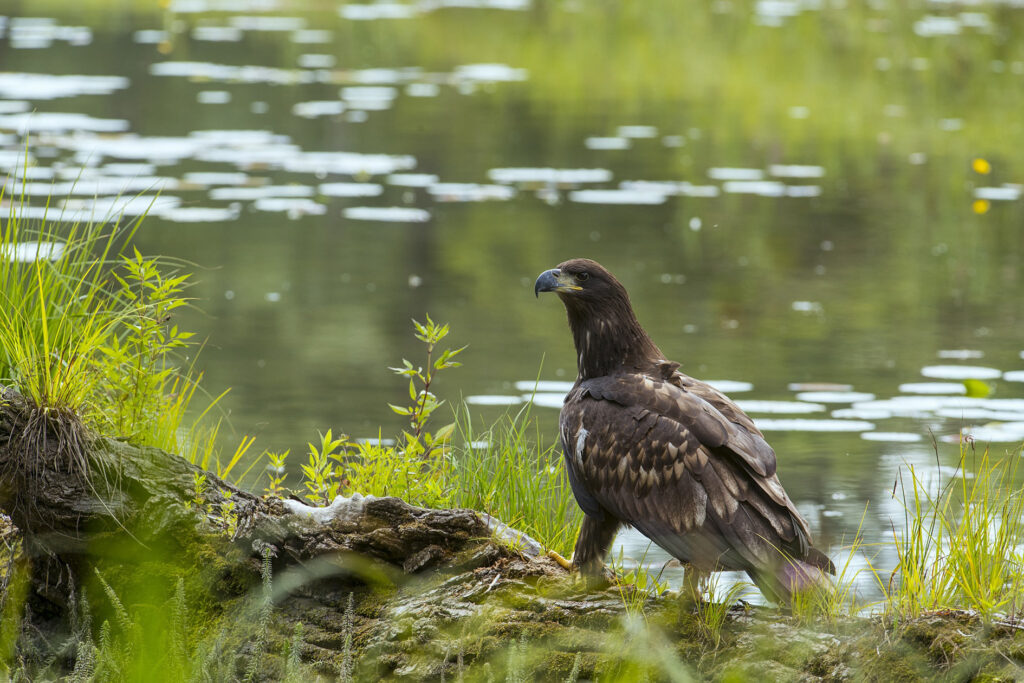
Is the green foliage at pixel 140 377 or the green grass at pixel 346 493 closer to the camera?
the green grass at pixel 346 493

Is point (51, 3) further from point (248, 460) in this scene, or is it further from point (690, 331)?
point (248, 460)

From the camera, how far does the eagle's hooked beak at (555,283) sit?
18.7 ft

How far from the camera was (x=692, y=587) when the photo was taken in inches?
193

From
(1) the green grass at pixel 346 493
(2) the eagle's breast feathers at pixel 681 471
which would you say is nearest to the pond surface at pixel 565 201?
(1) the green grass at pixel 346 493

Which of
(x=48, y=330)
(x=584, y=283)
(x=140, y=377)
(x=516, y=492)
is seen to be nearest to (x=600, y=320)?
(x=584, y=283)

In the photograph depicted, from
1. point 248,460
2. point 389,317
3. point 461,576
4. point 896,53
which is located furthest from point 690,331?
point 896,53

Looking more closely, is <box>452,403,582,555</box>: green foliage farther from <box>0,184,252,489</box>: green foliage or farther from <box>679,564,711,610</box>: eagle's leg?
<box>0,184,252,489</box>: green foliage

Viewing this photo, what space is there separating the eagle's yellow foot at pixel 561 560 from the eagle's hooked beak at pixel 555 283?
1.00 m

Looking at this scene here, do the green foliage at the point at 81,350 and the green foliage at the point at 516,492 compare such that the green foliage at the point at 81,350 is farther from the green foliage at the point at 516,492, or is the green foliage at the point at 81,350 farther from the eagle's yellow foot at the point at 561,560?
A: the eagle's yellow foot at the point at 561,560

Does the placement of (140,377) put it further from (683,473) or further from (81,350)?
(683,473)

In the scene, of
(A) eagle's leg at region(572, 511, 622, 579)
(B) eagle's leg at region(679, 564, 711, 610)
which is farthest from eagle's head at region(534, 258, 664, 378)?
(B) eagle's leg at region(679, 564, 711, 610)

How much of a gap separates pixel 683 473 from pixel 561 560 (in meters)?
0.65

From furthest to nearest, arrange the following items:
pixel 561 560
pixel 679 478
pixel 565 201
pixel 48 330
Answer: pixel 565 201, pixel 48 330, pixel 561 560, pixel 679 478

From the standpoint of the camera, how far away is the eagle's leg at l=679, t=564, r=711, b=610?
4918 millimetres
